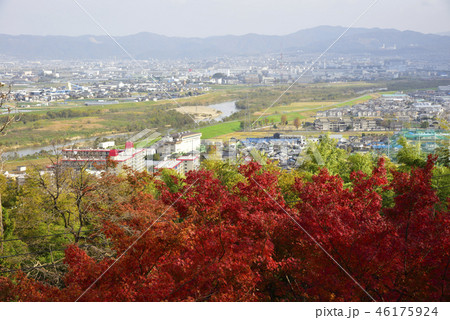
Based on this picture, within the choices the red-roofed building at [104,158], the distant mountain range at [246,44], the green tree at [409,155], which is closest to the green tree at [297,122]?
the distant mountain range at [246,44]

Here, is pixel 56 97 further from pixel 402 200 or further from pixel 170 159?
pixel 402 200

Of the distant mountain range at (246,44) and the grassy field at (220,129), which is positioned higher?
the distant mountain range at (246,44)

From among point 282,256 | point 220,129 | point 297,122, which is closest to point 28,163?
point 220,129

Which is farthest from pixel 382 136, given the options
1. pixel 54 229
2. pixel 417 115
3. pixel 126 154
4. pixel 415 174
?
pixel 54 229

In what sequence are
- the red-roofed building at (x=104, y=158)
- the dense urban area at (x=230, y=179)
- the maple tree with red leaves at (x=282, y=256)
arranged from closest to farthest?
→ the maple tree with red leaves at (x=282, y=256)
the dense urban area at (x=230, y=179)
the red-roofed building at (x=104, y=158)

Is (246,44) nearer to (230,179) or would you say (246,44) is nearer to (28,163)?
(230,179)

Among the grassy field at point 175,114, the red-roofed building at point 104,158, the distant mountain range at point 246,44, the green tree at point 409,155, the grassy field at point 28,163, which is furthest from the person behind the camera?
the grassy field at point 28,163

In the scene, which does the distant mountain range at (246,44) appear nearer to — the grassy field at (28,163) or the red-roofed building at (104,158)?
the red-roofed building at (104,158)
